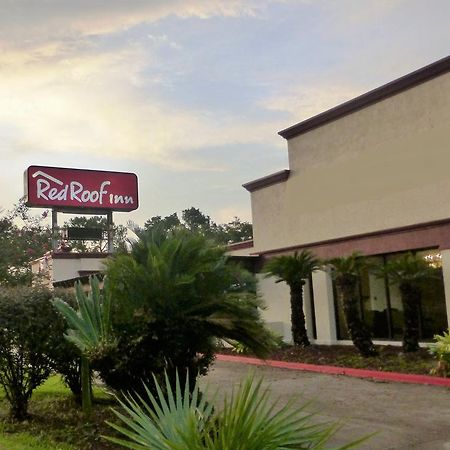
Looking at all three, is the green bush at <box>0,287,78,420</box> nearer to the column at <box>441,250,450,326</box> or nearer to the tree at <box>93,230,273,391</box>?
the tree at <box>93,230,273,391</box>

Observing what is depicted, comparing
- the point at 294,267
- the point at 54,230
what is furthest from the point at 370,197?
the point at 54,230

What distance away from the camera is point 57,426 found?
8.58 metres

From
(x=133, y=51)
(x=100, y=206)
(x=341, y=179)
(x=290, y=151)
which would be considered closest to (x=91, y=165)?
(x=100, y=206)

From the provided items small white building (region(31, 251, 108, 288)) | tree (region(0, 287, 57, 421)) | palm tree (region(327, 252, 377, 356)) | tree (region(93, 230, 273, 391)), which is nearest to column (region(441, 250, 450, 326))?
palm tree (region(327, 252, 377, 356))

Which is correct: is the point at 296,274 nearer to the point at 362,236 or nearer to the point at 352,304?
the point at 362,236

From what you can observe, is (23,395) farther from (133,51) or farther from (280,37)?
(280,37)

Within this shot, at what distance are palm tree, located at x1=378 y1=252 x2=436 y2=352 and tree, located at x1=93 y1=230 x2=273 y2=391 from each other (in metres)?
7.66

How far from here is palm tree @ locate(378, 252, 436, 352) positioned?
14.8 meters

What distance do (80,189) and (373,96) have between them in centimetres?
2039

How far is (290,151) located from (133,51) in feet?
29.7

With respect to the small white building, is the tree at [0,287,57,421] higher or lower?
lower

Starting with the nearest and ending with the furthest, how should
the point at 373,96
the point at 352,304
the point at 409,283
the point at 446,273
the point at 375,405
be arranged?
the point at 375,405 < the point at 409,283 < the point at 446,273 < the point at 352,304 < the point at 373,96

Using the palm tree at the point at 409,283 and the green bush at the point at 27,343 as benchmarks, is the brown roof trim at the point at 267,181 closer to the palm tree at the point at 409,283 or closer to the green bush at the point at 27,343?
the palm tree at the point at 409,283

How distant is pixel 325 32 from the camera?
1370 cm
